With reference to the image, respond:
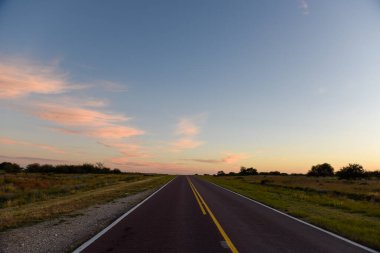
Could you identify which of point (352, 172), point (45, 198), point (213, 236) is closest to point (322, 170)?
point (352, 172)

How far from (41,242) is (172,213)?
23.9 feet

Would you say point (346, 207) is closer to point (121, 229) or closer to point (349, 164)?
point (121, 229)

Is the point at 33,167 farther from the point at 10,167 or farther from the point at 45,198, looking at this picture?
the point at 45,198

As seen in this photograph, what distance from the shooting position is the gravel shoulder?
28.1 feet

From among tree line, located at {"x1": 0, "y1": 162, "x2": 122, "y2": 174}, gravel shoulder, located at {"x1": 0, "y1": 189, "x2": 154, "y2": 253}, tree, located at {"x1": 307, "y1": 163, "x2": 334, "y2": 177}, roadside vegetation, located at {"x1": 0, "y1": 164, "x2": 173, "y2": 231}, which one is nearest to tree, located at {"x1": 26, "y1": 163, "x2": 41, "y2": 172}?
tree line, located at {"x1": 0, "y1": 162, "x2": 122, "y2": 174}

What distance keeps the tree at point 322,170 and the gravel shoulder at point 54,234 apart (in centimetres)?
17162

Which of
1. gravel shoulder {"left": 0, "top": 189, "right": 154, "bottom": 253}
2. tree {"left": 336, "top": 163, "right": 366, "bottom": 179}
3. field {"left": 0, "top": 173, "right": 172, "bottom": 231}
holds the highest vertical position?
tree {"left": 336, "top": 163, "right": 366, "bottom": 179}

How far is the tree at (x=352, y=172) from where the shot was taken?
104m

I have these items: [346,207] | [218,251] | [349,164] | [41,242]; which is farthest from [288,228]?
[349,164]

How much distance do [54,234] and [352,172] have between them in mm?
108591

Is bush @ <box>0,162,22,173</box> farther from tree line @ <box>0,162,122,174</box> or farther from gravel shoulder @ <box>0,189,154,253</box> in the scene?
gravel shoulder @ <box>0,189,154,253</box>

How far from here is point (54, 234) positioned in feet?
33.6


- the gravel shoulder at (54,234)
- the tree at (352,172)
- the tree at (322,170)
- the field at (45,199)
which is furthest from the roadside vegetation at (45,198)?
the tree at (322,170)

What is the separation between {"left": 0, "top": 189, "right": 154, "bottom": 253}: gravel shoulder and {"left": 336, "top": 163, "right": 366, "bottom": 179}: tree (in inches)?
4104
